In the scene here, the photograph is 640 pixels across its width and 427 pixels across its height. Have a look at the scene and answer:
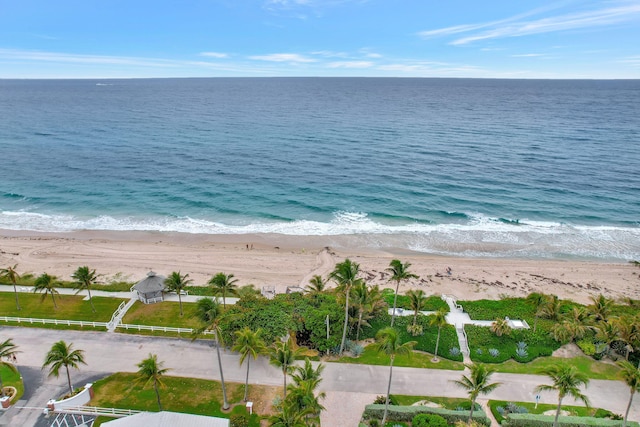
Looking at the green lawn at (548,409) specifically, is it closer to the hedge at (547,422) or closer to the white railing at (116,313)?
the hedge at (547,422)

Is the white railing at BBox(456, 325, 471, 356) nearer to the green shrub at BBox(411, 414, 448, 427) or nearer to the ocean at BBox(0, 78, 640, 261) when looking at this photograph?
the green shrub at BBox(411, 414, 448, 427)

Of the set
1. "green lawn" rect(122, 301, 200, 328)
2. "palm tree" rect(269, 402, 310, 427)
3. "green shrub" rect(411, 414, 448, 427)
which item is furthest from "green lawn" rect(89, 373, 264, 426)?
"green shrub" rect(411, 414, 448, 427)

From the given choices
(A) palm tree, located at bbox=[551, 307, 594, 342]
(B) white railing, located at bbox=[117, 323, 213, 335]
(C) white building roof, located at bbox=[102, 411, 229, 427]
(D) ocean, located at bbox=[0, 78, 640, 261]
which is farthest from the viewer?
(D) ocean, located at bbox=[0, 78, 640, 261]

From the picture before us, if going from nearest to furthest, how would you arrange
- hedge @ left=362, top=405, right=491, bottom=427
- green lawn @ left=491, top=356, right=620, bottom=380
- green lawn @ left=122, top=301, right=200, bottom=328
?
hedge @ left=362, top=405, right=491, bottom=427, green lawn @ left=491, top=356, right=620, bottom=380, green lawn @ left=122, top=301, right=200, bottom=328

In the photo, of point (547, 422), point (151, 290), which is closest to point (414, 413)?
point (547, 422)

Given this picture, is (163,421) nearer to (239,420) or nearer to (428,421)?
(239,420)

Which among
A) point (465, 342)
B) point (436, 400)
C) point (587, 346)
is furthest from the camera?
point (465, 342)
